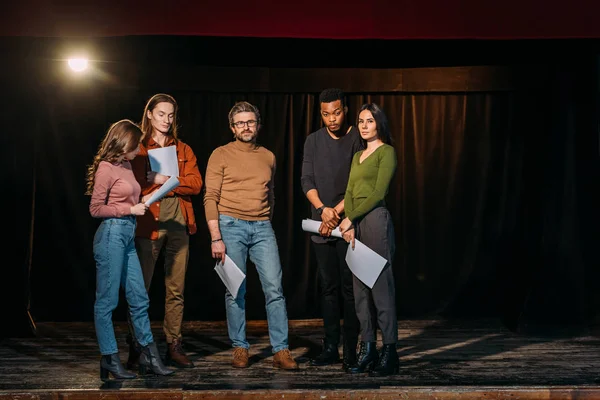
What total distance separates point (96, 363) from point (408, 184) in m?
2.65

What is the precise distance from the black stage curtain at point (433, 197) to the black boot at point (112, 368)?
1842 mm

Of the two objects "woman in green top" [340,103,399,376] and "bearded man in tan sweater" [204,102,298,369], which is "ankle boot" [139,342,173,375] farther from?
"woman in green top" [340,103,399,376]

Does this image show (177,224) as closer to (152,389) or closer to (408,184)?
(152,389)

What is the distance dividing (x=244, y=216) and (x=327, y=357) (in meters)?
0.87

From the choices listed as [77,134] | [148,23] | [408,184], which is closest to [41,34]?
[148,23]

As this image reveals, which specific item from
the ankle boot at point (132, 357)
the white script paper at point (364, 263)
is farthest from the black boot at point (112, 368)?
the white script paper at point (364, 263)

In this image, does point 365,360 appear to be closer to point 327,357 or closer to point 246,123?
point 327,357

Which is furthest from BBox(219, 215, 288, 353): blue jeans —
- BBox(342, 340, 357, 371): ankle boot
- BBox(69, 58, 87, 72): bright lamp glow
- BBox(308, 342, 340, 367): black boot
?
BBox(69, 58, 87, 72): bright lamp glow

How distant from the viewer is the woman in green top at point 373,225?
4.01 meters

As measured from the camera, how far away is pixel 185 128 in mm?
5836

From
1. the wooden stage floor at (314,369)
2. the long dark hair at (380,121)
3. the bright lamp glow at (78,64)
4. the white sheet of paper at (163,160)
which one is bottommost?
the wooden stage floor at (314,369)

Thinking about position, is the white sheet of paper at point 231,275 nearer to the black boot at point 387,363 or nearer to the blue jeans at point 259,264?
the blue jeans at point 259,264

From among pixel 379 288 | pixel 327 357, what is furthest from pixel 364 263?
pixel 327 357

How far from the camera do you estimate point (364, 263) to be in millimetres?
4027
